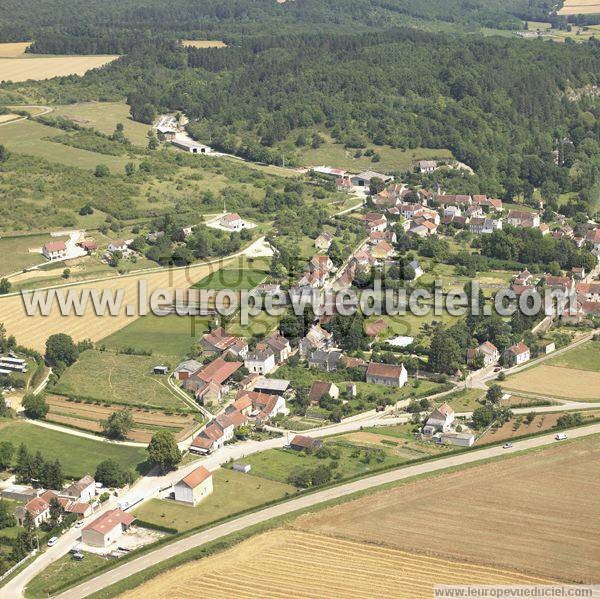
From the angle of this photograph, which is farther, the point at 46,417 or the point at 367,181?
the point at 367,181

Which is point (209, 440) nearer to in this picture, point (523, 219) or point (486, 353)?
point (486, 353)

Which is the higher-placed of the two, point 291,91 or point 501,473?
point 291,91

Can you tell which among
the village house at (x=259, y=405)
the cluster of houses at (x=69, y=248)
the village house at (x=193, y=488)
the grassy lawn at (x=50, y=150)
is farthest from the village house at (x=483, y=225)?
the village house at (x=193, y=488)

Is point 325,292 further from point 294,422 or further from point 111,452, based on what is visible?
point 111,452

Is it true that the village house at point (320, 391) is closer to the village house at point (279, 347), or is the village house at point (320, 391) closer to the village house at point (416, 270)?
the village house at point (279, 347)

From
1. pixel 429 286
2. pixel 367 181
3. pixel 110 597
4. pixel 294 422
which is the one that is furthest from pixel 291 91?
pixel 110 597
